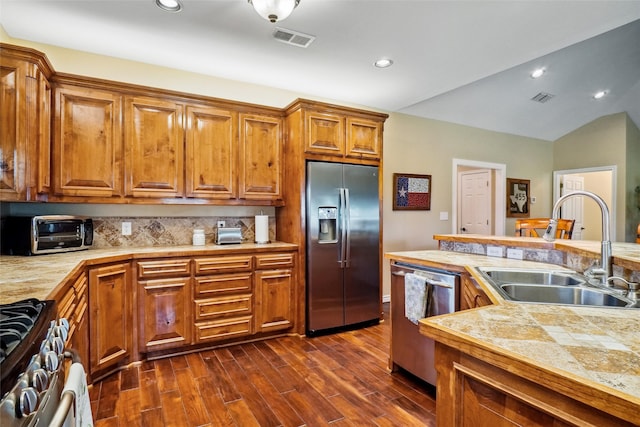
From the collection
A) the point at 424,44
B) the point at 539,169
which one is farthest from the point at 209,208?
the point at 539,169

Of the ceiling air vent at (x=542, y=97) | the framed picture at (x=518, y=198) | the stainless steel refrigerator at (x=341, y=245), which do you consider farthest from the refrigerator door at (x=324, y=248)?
the framed picture at (x=518, y=198)

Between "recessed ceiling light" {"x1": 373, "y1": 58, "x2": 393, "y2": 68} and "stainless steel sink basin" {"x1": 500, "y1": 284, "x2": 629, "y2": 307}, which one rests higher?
"recessed ceiling light" {"x1": 373, "y1": 58, "x2": 393, "y2": 68}

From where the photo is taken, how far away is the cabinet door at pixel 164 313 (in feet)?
8.73

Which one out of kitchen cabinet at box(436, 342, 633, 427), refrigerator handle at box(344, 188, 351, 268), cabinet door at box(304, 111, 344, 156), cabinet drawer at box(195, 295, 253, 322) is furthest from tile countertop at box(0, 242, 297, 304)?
kitchen cabinet at box(436, 342, 633, 427)

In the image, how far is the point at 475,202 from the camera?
5973mm

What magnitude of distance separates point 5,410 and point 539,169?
24.0ft

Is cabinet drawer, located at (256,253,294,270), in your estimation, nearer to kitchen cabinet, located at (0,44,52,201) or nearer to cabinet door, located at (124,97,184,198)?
cabinet door, located at (124,97,184,198)

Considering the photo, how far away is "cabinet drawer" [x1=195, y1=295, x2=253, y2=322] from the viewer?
2848 millimetres

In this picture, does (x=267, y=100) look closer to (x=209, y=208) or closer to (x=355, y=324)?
(x=209, y=208)

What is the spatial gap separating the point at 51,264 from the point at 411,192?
12.8 feet

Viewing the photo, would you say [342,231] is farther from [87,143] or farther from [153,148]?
[87,143]

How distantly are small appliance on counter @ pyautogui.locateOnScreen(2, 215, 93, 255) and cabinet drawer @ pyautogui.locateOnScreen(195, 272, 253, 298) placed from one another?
0.99m

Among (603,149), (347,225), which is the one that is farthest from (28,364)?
(603,149)

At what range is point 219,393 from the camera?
7.27 feet
